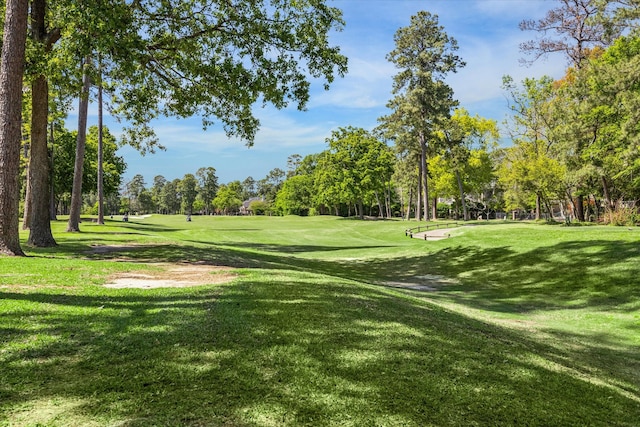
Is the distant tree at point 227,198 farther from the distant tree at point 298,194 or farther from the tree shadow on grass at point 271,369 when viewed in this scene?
the tree shadow on grass at point 271,369

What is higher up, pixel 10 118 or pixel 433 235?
pixel 10 118

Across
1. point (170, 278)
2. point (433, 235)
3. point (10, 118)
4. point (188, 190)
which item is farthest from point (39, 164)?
point (188, 190)

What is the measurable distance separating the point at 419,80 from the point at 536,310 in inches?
1598

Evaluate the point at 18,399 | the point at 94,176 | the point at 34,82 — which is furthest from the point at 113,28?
the point at 94,176

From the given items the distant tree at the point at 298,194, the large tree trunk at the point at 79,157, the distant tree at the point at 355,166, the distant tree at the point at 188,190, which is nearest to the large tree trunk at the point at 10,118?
the large tree trunk at the point at 79,157

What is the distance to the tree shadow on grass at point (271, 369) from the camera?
3.54 meters

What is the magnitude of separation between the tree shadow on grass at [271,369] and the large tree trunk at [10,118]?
535cm

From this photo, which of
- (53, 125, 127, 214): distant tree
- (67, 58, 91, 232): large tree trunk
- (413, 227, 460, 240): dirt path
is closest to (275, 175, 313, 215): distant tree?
(53, 125, 127, 214): distant tree

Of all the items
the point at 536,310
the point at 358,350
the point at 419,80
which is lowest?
the point at 536,310

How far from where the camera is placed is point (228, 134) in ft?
62.1

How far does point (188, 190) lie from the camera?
13925 centimetres

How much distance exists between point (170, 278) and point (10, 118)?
20.6 ft

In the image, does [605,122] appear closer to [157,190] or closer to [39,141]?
[39,141]

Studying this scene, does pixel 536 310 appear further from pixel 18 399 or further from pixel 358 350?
pixel 18 399
